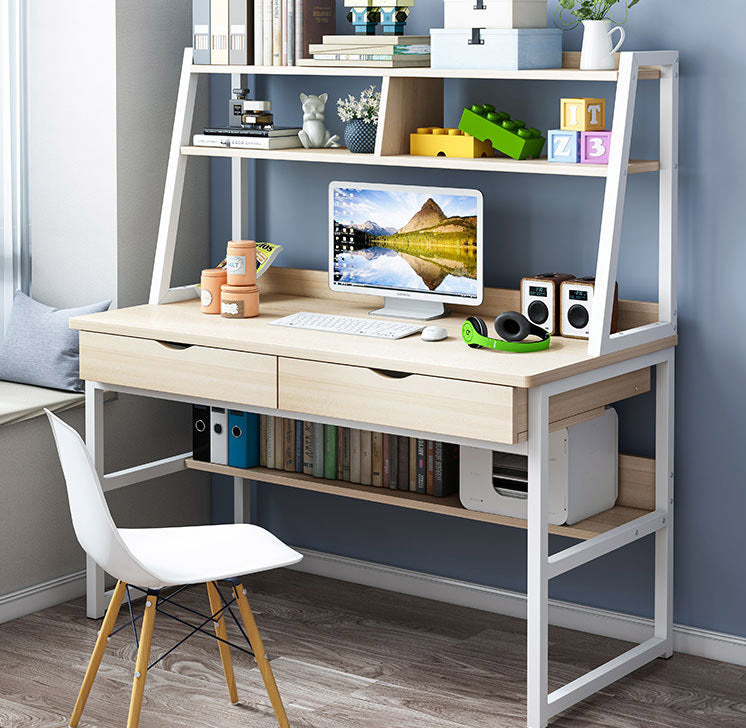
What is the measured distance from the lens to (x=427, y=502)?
10.6 ft

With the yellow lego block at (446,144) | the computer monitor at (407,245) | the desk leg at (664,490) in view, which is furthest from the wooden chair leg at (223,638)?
the yellow lego block at (446,144)

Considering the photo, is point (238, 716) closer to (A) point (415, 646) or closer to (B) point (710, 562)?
(A) point (415, 646)

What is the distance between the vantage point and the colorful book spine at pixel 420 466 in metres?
Result: 3.29

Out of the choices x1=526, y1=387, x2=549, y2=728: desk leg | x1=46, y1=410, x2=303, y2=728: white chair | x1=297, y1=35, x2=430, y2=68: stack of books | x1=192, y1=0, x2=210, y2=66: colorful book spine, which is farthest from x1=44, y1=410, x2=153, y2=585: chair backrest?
x1=192, y1=0, x2=210, y2=66: colorful book spine

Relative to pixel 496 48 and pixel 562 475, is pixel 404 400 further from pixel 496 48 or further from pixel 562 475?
pixel 496 48

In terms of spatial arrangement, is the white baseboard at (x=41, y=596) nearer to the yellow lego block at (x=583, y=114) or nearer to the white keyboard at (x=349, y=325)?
the white keyboard at (x=349, y=325)

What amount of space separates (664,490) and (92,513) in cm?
141

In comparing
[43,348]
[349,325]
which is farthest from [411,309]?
[43,348]

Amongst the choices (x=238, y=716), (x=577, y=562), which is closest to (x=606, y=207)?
(x=577, y=562)

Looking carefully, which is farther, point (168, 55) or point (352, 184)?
point (168, 55)

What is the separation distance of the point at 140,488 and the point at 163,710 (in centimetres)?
98

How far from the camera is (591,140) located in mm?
2928

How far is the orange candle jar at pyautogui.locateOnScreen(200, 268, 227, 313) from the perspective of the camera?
3.39m

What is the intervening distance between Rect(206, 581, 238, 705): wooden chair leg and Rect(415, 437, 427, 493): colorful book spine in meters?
0.64
